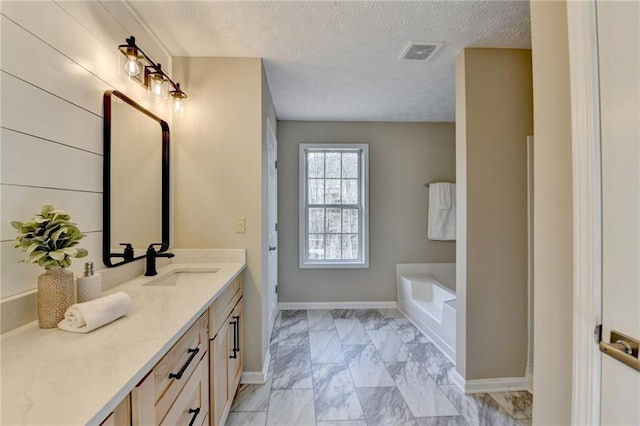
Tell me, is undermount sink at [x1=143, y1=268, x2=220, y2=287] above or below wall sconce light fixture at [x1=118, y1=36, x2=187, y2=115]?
below

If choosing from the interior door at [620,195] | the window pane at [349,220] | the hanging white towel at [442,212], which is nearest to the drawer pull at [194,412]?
the interior door at [620,195]

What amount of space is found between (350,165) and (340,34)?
81.3 inches

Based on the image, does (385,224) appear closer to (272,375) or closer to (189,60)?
(272,375)

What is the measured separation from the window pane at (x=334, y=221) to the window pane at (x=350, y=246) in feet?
0.44

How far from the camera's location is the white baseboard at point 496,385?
6.82 feet

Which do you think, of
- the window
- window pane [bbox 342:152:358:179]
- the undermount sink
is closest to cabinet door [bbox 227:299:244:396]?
the undermount sink

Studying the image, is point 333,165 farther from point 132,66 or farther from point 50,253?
point 50,253

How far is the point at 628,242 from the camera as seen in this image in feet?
2.30

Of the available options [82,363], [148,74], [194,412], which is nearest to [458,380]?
[194,412]

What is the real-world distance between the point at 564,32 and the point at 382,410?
2.08 m

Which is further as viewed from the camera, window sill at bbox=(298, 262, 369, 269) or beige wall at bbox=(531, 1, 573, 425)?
window sill at bbox=(298, 262, 369, 269)

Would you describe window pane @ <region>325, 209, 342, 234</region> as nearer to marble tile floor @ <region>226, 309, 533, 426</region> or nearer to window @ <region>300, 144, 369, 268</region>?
window @ <region>300, 144, 369, 268</region>

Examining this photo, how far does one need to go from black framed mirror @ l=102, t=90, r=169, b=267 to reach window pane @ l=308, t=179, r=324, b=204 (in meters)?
2.03

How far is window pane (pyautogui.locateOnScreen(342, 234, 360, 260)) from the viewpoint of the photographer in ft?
12.8
